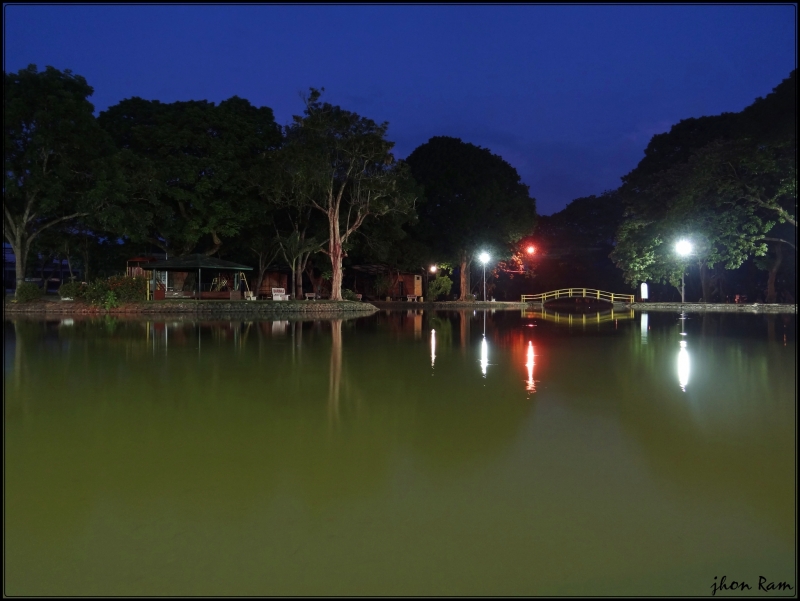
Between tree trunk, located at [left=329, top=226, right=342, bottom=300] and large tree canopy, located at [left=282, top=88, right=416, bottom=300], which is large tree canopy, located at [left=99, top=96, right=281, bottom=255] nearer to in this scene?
large tree canopy, located at [left=282, top=88, right=416, bottom=300]

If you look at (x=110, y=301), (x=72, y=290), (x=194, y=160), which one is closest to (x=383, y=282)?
(x=194, y=160)

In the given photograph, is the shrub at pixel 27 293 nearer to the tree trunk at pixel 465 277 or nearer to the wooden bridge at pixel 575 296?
the tree trunk at pixel 465 277

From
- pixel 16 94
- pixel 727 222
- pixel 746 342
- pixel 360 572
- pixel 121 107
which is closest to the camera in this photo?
pixel 360 572

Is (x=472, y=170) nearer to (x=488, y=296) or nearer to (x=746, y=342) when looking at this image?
(x=488, y=296)

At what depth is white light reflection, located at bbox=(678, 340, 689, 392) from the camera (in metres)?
7.94

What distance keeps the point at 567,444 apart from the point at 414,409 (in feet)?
5.98

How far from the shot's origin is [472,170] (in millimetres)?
40250

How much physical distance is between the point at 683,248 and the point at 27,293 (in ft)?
104

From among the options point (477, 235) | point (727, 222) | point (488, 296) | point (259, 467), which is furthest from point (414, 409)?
point (488, 296)

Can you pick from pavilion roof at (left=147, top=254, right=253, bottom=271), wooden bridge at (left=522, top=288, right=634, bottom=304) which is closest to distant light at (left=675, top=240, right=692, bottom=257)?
wooden bridge at (left=522, top=288, right=634, bottom=304)

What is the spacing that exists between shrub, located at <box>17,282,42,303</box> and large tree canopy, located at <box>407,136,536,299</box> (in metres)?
22.7

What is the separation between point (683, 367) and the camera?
9.42m

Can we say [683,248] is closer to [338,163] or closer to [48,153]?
[338,163]
